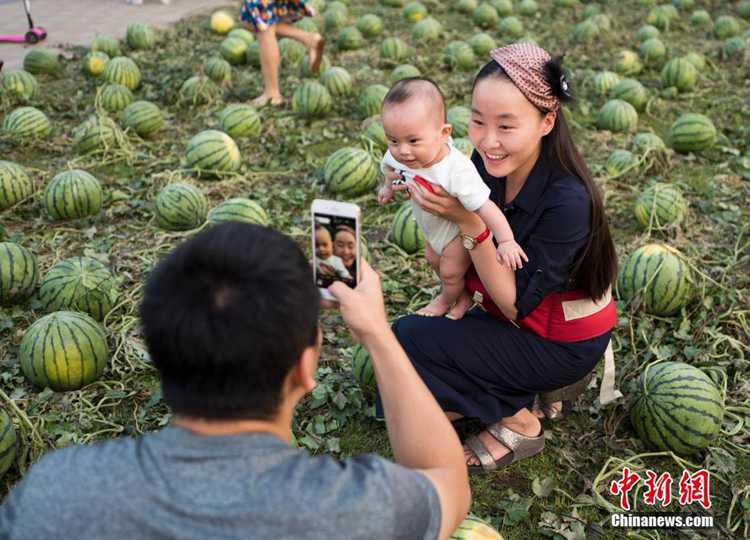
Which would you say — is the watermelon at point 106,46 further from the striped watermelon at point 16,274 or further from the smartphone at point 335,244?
the smartphone at point 335,244

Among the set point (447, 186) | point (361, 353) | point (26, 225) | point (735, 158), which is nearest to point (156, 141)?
point (26, 225)

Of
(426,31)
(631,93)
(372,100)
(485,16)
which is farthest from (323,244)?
(485,16)

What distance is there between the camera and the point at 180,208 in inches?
200

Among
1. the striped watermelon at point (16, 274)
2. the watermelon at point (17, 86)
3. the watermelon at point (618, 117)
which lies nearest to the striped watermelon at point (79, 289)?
the striped watermelon at point (16, 274)

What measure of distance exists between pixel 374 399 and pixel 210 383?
215 centimetres

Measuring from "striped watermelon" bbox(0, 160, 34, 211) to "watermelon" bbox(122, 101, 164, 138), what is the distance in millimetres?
1398

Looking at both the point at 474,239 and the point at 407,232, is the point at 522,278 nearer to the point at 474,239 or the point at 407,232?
the point at 474,239

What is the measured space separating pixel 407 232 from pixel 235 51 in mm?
4979

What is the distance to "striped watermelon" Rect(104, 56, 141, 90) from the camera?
7777 millimetres

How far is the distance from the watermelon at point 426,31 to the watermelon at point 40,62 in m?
4.60

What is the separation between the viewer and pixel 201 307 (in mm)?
1535

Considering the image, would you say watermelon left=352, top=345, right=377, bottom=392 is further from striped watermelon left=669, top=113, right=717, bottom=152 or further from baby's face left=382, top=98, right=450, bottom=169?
striped watermelon left=669, top=113, right=717, bottom=152

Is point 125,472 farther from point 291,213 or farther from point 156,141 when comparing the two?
point 156,141

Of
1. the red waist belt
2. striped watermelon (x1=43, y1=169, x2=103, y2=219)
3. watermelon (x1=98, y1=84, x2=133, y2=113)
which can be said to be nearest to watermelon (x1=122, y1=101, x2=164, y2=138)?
watermelon (x1=98, y1=84, x2=133, y2=113)
